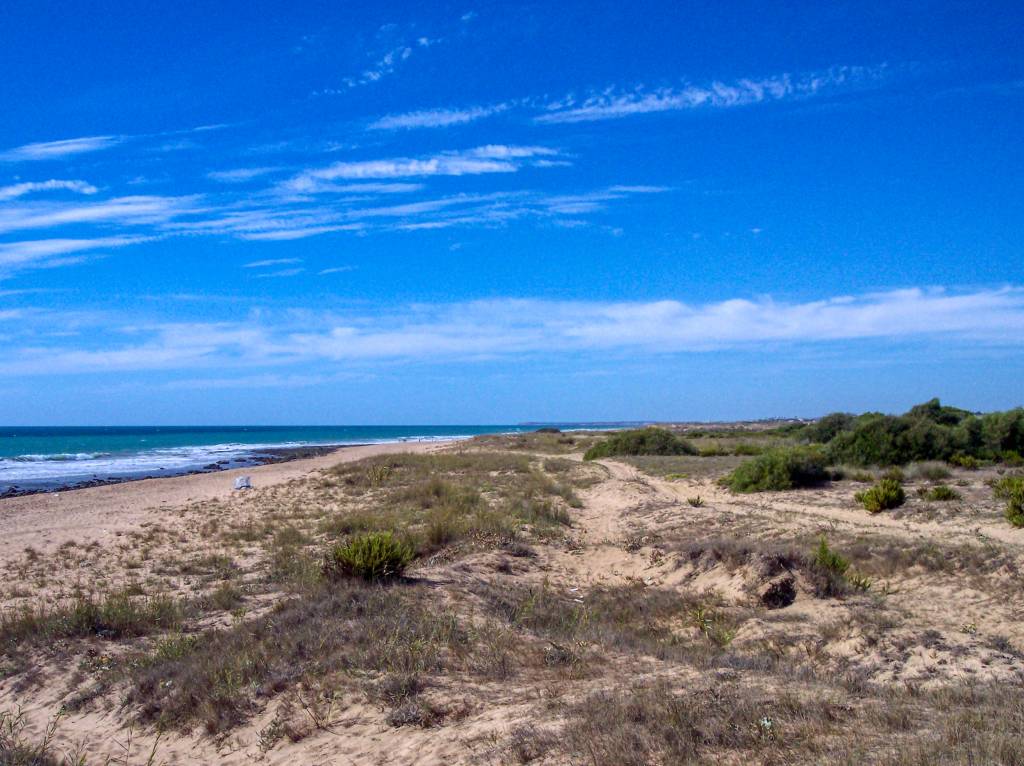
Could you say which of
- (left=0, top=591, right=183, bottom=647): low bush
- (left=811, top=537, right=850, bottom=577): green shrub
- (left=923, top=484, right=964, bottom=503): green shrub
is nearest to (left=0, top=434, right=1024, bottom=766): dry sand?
(left=923, top=484, right=964, bottom=503): green shrub

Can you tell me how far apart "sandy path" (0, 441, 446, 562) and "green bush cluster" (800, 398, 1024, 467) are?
77.9ft

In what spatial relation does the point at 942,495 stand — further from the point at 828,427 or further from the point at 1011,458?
the point at 828,427

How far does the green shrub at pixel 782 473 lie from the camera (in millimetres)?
22641

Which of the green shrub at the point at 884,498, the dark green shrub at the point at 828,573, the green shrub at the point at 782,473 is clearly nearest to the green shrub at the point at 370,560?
the dark green shrub at the point at 828,573

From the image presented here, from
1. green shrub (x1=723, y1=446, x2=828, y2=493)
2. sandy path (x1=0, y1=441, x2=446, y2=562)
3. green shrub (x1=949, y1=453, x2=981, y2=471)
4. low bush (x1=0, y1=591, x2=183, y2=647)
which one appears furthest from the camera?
green shrub (x1=949, y1=453, x2=981, y2=471)

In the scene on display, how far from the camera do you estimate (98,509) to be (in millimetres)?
25516

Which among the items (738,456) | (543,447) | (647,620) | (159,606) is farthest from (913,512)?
(543,447)

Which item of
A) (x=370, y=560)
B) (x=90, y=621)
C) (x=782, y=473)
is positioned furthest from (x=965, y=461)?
(x=90, y=621)

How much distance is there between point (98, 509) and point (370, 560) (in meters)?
19.8

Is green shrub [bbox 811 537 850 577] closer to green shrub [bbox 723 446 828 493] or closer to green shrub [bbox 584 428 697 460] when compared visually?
green shrub [bbox 723 446 828 493]

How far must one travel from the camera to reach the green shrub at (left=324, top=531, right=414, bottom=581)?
10328 mm

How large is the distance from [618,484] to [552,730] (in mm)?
20379

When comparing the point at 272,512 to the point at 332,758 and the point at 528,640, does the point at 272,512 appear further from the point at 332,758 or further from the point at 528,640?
the point at 332,758

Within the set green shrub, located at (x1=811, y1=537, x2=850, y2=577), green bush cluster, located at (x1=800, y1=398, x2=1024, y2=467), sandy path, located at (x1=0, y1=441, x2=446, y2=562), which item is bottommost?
sandy path, located at (x1=0, y1=441, x2=446, y2=562)
